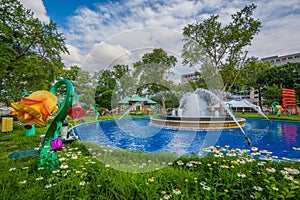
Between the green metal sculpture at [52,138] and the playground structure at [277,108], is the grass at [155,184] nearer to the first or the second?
the green metal sculpture at [52,138]

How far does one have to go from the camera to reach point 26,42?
7.39 m

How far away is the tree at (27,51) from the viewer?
727cm

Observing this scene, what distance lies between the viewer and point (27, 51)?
26.4 feet

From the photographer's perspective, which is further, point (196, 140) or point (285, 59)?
point (285, 59)

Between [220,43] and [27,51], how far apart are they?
64.5 feet

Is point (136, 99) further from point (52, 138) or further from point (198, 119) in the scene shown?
point (52, 138)

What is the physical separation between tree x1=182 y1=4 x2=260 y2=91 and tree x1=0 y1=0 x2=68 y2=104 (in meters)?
13.1

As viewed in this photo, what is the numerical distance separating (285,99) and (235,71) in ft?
29.7

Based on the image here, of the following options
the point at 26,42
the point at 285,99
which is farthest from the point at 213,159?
the point at 285,99

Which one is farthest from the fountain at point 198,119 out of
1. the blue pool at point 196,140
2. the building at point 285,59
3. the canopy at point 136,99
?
the building at point 285,59

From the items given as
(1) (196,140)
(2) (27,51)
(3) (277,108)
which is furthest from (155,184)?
(3) (277,108)

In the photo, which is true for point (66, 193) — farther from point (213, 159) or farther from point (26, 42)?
point (26, 42)

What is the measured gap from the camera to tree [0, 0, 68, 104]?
7266 mm

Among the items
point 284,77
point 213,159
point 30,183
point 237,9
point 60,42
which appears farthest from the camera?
point 284,77
